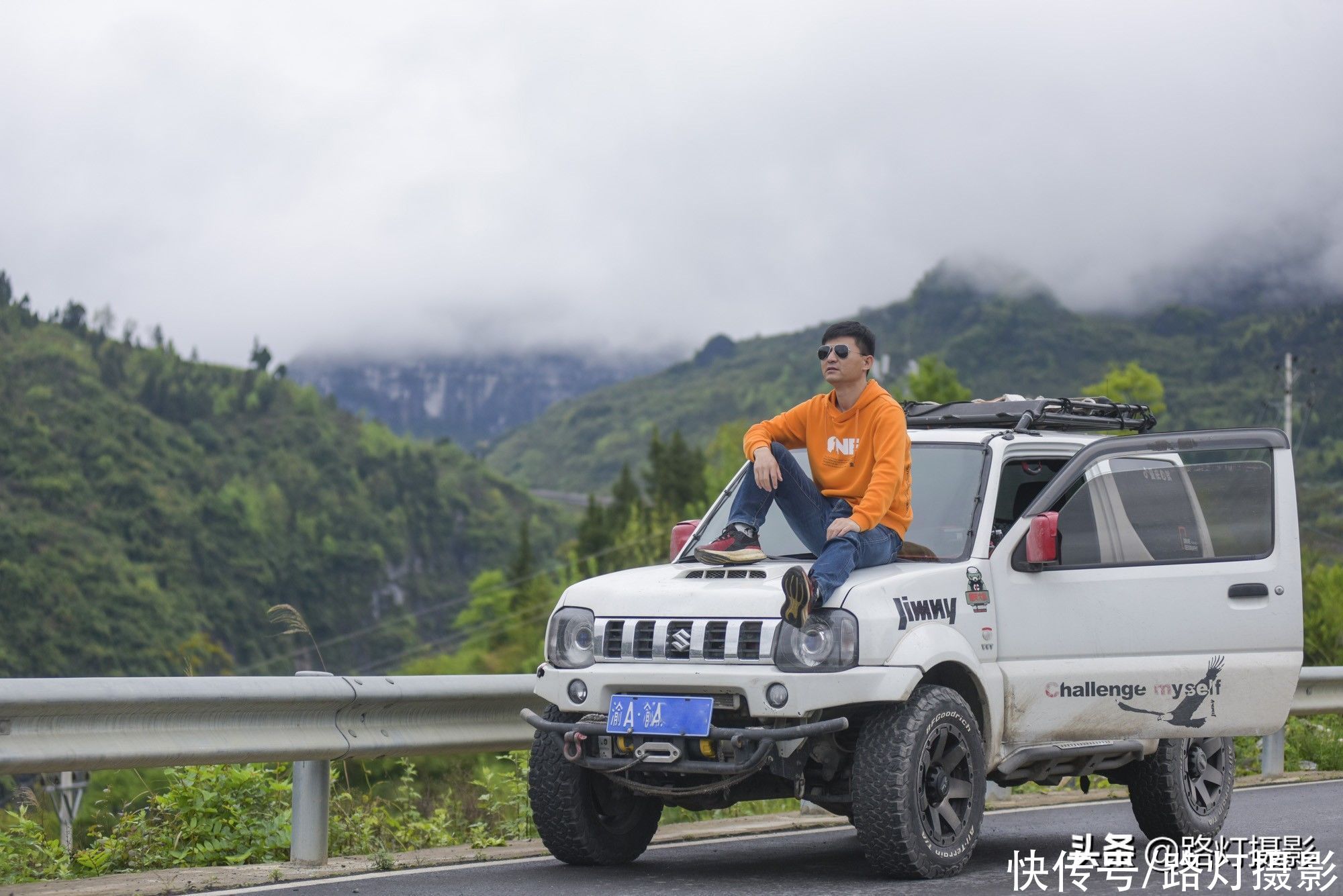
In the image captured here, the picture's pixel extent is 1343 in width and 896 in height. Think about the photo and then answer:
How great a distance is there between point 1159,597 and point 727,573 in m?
2.13

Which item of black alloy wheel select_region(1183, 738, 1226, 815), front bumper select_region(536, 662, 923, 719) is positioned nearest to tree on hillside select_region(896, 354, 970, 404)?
black alloy wheel select_region(1183, 738, 1226, 815)

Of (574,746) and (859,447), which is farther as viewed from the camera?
(859,447)

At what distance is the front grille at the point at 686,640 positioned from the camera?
648 centimetres

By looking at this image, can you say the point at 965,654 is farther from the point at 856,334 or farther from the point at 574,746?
the point at 574,746

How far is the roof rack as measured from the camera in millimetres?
8055

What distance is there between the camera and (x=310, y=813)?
289 inches

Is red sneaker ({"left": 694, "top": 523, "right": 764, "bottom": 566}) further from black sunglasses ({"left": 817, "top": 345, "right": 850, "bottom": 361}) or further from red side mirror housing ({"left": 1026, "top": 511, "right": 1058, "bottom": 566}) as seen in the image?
red side mirror housing ({"left": 1026, "top": 511, "right": 1058, "bottom": 566})

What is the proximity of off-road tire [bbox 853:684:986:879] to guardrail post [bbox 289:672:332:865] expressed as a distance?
250 cm

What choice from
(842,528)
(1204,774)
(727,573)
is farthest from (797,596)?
(1204,774)

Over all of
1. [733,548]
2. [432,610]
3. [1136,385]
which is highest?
[1136,385]

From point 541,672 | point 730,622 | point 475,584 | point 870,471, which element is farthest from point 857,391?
point 475,584

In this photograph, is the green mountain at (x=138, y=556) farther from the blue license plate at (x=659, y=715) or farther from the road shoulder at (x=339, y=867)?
the blue license plate at (x=659, y=715)

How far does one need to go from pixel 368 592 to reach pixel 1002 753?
19418cm

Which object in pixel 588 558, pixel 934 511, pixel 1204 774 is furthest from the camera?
pixel 588 558
